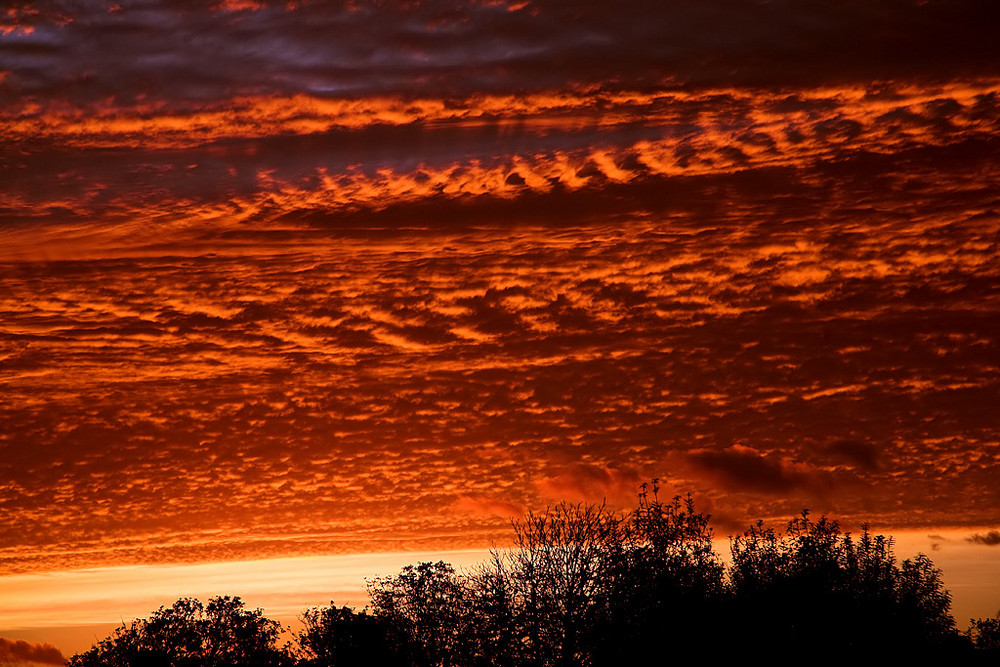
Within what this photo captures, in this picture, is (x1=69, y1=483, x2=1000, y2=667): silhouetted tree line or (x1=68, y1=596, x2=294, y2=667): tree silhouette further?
(x1=68, y1=596, x2=294, y2=667): tree silhouette

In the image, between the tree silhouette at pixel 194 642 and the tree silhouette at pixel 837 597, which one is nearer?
the tree silhouette at pixel 837 597

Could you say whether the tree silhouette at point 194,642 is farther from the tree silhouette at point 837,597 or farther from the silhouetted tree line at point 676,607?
the tree silhouette at point 837,597

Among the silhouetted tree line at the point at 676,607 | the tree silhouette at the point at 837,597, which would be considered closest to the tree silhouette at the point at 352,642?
the silhouetted tree line at the point at 676,607

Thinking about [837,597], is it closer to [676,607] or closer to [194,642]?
[676,607]

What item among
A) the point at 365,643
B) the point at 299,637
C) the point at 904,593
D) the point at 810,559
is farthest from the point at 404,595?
the point at 904,593

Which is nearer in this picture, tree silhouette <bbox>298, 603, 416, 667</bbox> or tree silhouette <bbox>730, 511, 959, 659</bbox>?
tree silhouette <bbox>730, 511, 959, 659</bbox>

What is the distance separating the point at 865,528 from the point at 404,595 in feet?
60.2

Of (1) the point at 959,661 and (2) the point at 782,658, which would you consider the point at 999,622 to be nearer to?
(1) the point at 959,661

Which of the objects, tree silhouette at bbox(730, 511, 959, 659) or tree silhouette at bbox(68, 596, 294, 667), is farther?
tree silhouette at bbox(68, 596, 294, 667)

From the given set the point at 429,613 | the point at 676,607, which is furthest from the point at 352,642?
the point at 676,607

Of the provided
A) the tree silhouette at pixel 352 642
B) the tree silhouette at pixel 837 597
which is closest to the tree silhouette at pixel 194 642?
the tree silhouette at pixel 352 642

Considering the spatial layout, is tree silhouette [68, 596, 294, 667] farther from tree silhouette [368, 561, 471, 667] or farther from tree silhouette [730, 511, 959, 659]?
tree silhouette [730, 511, 959, 659]

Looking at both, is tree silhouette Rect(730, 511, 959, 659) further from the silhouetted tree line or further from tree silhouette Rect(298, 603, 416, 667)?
tree silhouette Rect(298, 603, 416, 667)

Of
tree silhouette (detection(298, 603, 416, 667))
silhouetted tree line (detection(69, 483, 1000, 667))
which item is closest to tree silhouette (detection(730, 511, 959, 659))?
silhouetted tree line (detection(69, 483, 1000, 667))
